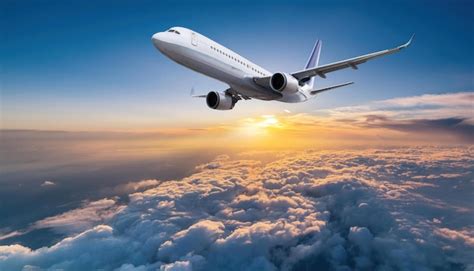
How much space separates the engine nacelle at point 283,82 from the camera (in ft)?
65.4

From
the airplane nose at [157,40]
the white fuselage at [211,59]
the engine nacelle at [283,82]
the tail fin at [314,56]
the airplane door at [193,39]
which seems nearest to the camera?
the airplane nose at [157,40]

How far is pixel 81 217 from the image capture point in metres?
182

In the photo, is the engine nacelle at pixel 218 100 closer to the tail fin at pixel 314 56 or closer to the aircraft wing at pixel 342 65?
the aircraft wing at pixel 342 65

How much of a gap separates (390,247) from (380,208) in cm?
2907

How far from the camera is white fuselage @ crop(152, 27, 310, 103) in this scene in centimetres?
1759

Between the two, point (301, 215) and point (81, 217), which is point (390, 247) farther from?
point (81, 217)

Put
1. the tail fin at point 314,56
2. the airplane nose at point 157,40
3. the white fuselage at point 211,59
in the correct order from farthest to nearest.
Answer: the tail fin at point 314,56, the white fuselage at point 211,59, the airplane nose at point 157,40

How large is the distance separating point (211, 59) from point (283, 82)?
4925mm

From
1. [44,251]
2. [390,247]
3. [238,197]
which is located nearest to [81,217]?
[44,251]

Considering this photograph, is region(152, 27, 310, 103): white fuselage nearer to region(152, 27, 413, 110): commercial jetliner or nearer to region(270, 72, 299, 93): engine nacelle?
region(152, 27, 413, 110): commercial jetliner

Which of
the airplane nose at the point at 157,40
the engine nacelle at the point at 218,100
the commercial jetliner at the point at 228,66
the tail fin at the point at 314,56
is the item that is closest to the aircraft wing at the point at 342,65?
the commercial jetliner at the point at 228,66

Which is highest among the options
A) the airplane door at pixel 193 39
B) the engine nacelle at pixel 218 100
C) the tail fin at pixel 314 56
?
the tail fin at pixel 314 56

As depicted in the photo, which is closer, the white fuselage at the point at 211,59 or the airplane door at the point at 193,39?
the white fuselage at the point at 211,59

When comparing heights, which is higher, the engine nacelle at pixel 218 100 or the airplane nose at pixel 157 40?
the airplane nose at pixel 157 40
